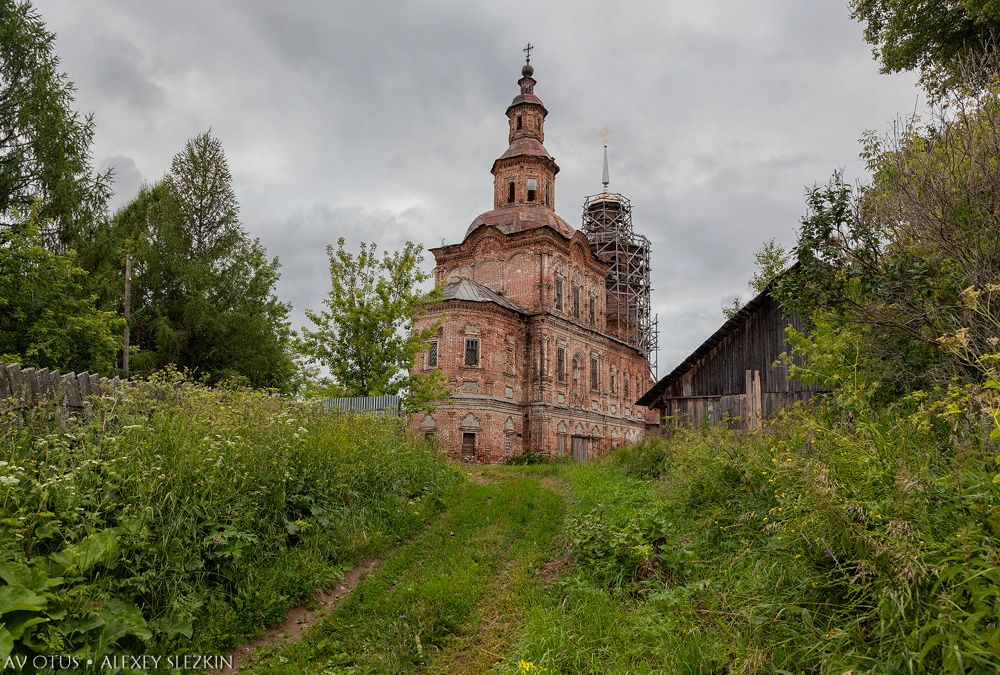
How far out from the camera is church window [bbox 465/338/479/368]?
2773 cm

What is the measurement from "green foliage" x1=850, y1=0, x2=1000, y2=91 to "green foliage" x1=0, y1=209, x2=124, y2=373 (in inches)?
816

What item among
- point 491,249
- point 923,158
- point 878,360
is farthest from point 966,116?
point 491,249

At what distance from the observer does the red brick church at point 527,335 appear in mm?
27500

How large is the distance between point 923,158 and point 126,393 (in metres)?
9.62

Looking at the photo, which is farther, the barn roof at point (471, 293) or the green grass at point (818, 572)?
the barn roof at point (471, 293)

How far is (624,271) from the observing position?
43344 mm

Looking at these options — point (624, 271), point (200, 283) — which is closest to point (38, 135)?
point (200, 283)

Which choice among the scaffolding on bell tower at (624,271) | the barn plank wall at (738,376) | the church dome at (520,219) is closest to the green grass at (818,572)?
the barn plank wall at (738,376)

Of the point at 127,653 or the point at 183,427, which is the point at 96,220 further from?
the point at 127,653

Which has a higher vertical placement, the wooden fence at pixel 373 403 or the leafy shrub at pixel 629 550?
the wooden fence at pixel 373 403

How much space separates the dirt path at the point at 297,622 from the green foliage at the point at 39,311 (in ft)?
42.8

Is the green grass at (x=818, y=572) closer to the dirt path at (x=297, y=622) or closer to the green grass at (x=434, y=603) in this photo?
the green grass at (x=434, y=603)

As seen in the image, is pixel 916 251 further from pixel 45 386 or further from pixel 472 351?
pixel 472 351

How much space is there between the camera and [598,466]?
1582cm
